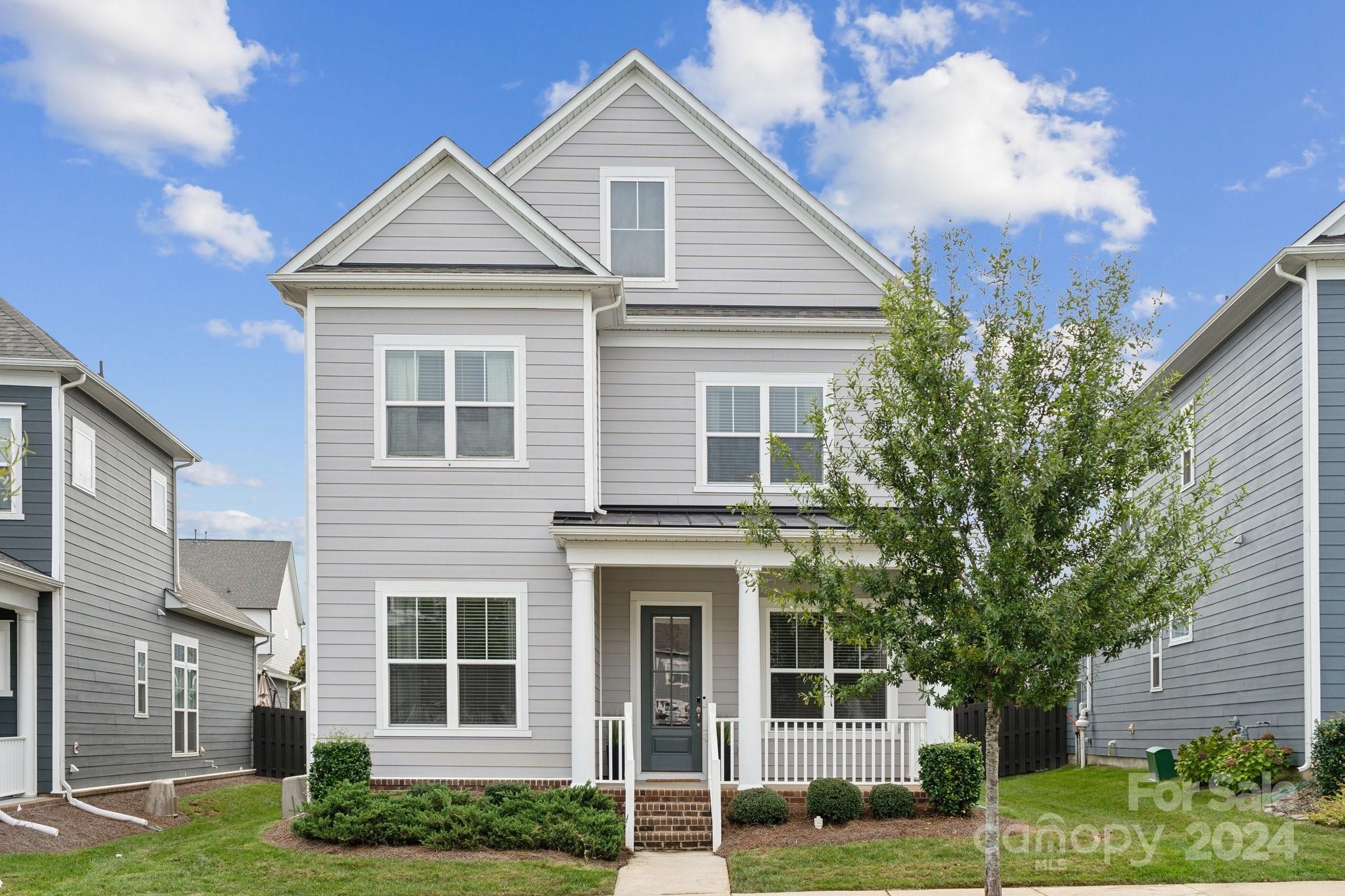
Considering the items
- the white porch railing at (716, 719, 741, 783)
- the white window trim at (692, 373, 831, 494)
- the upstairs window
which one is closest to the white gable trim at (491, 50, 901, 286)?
the white window trim at (692, 373, 831, 494)

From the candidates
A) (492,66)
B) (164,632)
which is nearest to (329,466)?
(492,66)

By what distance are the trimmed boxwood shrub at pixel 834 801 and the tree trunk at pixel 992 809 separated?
405 centimetres

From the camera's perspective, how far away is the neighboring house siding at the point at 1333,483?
1495cm

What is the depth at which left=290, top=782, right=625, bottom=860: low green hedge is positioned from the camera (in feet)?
42.2

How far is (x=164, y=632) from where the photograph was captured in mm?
23594

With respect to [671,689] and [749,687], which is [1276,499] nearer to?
[749,687]

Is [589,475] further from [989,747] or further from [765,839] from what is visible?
[989,747]

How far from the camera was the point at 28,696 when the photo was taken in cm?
1748

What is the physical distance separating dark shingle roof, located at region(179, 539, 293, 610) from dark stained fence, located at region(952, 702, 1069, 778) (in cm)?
2693

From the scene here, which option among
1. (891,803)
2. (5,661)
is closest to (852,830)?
(891,803)

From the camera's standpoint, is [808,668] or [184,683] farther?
[184,683]

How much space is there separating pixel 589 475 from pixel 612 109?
5725 mm

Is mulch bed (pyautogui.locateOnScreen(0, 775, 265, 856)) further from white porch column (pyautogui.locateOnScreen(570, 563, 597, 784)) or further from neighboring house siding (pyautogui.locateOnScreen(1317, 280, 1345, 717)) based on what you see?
neighboring house siding (pyautogui.locateOnScreen(1317, 280, 1345, 717))

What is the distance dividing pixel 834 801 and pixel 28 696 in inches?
445
